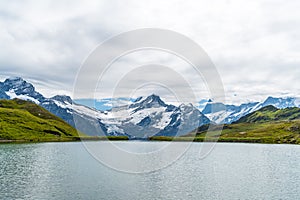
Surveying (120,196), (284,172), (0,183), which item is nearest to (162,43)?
(120,196)

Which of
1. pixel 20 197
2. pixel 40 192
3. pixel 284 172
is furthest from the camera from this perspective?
pixel 284 172

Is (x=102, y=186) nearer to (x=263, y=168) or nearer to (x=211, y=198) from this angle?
(x=211, y=198)

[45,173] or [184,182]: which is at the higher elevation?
[45,173]

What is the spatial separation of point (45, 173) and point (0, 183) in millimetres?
14245

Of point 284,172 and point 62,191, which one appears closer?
point 62,191

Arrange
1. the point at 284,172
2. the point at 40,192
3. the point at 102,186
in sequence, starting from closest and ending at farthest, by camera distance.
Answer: the point at 40,192 < the point at 102,186 < the point at 284,172

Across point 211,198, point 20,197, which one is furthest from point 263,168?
point 20,197

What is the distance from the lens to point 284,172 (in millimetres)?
79000

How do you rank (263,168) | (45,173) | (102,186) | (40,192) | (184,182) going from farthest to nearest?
(263,168) < (45,173) < (184,182) < (102,186) < (40,192)

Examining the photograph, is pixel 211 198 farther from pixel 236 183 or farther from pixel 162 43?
pixel 162 43

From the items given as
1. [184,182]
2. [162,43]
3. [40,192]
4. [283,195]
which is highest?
[162,43]

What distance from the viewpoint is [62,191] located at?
5231 centimetres

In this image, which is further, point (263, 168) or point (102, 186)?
point (263, 168)

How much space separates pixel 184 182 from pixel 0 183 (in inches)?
1507
